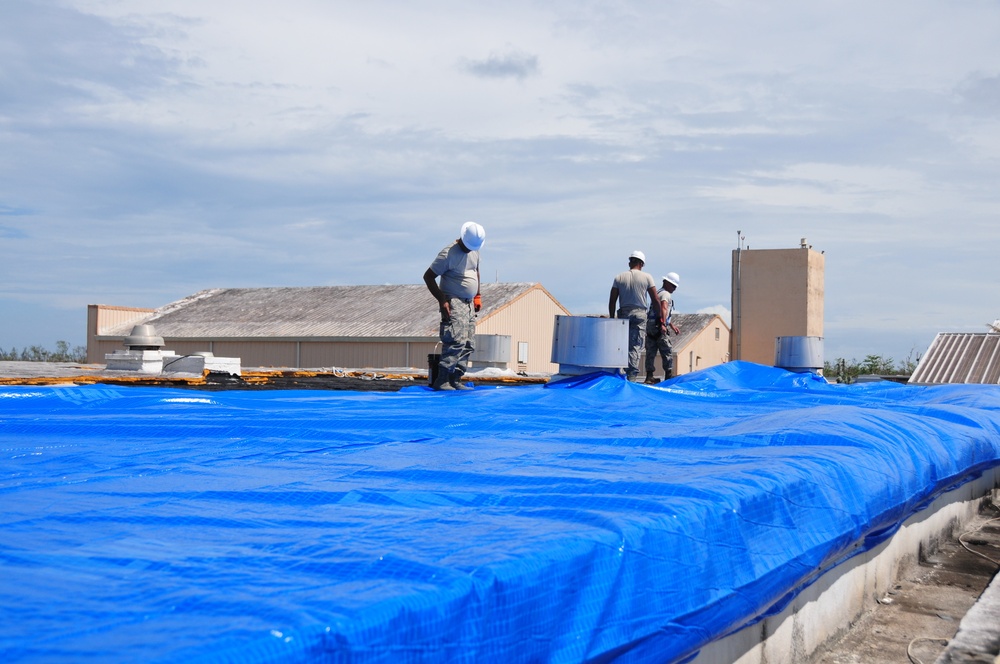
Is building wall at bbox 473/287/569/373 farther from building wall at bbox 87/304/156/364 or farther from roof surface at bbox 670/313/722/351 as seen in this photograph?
building wall at bbox 87/304/156/364

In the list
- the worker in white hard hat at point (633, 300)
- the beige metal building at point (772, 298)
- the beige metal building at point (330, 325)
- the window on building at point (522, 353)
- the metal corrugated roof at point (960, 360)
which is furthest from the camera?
the beige metal building at point (330, 325)

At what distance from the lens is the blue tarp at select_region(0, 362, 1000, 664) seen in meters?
1.39

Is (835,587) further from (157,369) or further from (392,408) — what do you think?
(157,369)

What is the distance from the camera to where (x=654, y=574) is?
1.95m

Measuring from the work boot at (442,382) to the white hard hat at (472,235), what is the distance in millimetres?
1037

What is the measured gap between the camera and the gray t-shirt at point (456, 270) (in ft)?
23.8

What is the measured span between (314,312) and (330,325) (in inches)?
70.3

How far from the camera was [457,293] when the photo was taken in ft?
24.2

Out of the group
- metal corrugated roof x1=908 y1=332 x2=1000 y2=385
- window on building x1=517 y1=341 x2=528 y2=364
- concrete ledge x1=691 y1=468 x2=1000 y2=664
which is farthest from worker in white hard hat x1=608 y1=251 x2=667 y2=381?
window on building x1=517 y1=341 x2=528 y2=364

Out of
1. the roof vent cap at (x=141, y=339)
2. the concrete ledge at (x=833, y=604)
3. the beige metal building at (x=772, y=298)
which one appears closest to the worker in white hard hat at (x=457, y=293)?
the concrete ledge at (x=833, y=604)

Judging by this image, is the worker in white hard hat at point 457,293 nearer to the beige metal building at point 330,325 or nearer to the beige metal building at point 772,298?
the beige metal building at point 772,298

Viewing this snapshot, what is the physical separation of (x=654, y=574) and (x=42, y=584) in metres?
1.18

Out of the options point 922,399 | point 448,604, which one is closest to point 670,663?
point 448,604

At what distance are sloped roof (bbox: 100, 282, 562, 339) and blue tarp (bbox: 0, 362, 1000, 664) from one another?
2129cm
